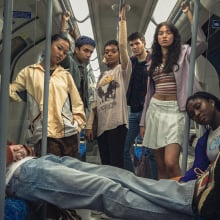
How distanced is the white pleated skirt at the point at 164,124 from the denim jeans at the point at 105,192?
620 millimetres

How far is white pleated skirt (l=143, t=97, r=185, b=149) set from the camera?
8.68 ft

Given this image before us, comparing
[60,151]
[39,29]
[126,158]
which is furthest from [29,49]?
[126,158]

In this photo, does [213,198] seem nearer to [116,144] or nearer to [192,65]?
[192,65]

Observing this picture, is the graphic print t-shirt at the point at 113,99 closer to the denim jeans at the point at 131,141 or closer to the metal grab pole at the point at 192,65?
the denim jeans at the point at 131,141

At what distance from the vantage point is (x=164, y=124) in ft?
8.71

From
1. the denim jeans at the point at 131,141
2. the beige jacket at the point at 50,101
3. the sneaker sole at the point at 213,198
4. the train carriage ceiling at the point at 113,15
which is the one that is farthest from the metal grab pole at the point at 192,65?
the train carriage ceiling at the point at 113,15

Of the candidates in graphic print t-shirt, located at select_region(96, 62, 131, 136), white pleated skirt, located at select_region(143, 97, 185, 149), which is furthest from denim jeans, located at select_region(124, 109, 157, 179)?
white pleated skirt, located at select_region(143, 97, 185, 149)

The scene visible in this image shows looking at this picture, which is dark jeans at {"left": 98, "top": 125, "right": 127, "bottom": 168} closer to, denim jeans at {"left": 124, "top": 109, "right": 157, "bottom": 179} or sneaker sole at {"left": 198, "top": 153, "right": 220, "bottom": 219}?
denim jeans at {"left": 124, "top": 109, "right": 157, "bottom": 179}

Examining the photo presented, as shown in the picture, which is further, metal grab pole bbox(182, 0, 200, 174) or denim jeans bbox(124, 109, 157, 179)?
denim jeans bbox(124, 109, 157, 179)

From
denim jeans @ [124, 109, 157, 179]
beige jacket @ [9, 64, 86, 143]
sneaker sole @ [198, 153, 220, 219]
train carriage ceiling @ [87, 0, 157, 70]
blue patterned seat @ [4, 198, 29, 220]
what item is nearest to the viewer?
sneaker sole @ [198, 153, 220, 219]

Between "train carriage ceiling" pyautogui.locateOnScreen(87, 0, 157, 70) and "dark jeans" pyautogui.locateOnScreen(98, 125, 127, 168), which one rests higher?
"train carriage ceiling" pyautogui.locateOnScreen(87, 0, 157, 70)

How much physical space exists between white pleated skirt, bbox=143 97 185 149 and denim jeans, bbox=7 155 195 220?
620 millimetres

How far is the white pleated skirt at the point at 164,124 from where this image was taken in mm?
2646

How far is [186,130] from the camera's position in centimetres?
265
